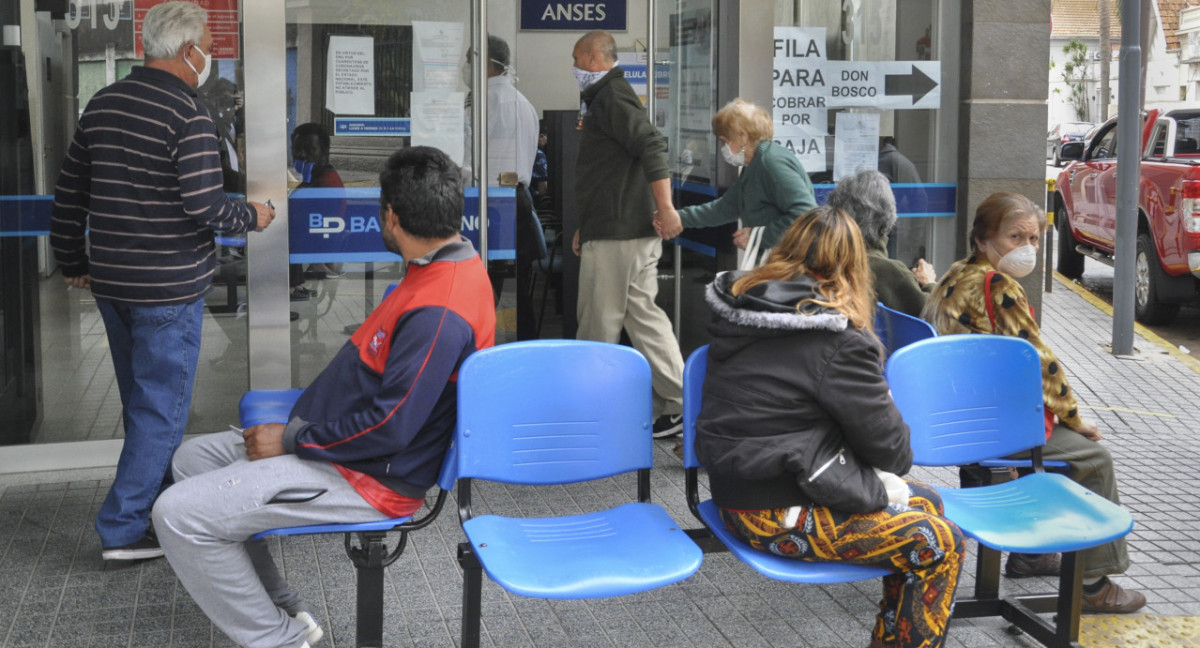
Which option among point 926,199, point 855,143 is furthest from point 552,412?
point 926,199

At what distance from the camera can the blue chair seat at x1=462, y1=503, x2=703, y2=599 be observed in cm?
310

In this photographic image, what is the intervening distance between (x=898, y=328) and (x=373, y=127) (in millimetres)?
2863

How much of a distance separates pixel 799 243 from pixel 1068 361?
21.2ft

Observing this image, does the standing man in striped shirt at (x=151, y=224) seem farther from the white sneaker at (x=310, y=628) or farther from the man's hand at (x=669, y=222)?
the man's hand at (x=669, y=222)

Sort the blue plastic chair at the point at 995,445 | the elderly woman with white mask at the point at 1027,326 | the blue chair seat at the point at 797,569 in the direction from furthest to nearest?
the elderly woman with white mask at the point at 1027,326, the blue plastic chair at the point at 995,445, the blue chair seat at the point at 797,569

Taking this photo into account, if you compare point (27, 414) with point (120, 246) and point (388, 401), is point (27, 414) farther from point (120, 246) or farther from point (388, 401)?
point (388, 401)

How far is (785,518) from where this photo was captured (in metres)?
3.24

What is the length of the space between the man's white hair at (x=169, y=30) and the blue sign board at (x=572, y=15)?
351 centimetres

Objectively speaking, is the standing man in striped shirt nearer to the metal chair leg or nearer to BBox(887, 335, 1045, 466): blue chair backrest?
the metal chair leg

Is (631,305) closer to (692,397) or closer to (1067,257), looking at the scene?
(692,397)

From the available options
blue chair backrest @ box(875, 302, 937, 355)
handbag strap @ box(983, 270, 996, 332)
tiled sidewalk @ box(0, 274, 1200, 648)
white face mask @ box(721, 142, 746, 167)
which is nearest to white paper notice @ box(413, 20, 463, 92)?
white face mask @ box(721, 142, 746, 167)

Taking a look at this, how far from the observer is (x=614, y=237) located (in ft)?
19.2

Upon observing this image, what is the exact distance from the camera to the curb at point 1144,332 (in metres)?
9.27

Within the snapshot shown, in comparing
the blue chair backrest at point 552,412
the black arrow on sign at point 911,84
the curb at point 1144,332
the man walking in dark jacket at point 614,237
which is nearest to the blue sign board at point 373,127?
the man walking in dark jacket at point 614,237
